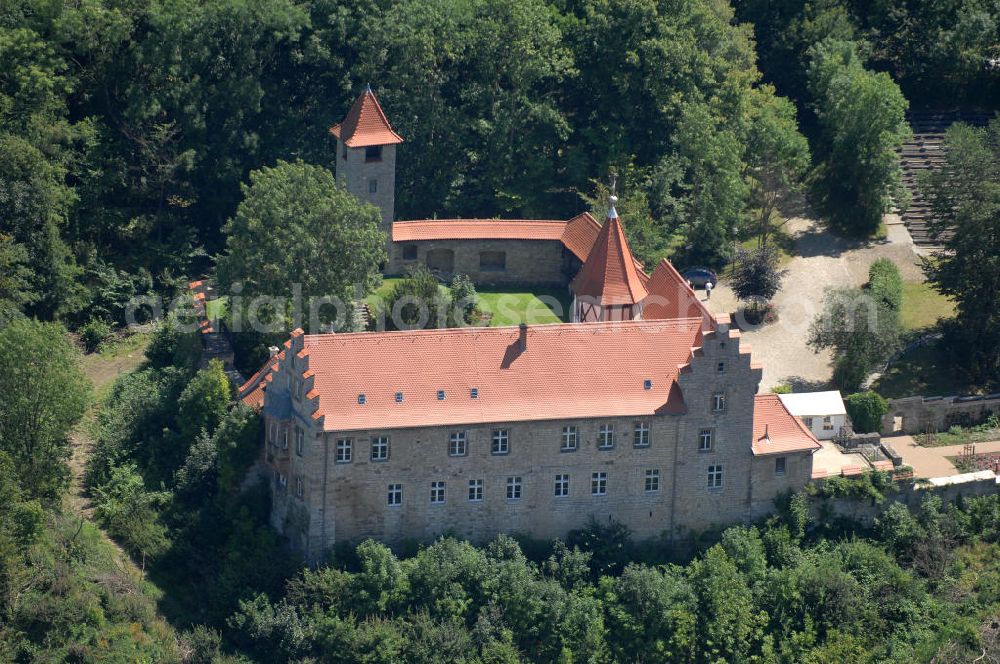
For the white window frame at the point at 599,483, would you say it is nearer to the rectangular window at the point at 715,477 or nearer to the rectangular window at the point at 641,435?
the rectangular window at the point at 641,435

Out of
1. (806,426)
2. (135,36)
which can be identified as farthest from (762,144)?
Result: (135,36)

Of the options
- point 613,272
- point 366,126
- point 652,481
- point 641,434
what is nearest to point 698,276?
point 613,272

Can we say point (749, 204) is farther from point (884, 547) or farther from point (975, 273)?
point (884, 547)

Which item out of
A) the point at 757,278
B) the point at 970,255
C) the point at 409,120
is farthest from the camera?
the point at 409,120

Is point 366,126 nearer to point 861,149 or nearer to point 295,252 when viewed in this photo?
point 295,252

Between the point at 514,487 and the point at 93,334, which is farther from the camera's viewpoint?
the point at 93,334
